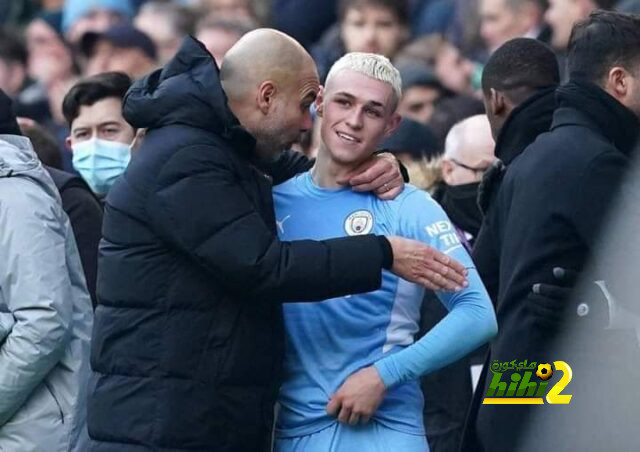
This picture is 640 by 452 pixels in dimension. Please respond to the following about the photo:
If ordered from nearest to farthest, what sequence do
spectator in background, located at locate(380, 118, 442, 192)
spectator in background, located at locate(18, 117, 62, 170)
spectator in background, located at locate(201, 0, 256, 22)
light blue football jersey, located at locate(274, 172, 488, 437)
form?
light blue football jersey, located at locate(274, 172, 488, 437) → spectator in background, located at locate(18, 117, 62, 170) → spectator in background, located at locate(380, 118, 442, 192) → spectator in background, located at locate(201, 0, 256, 22)

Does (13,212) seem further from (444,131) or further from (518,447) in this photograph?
(444,131)

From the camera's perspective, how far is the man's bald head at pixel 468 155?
7281 millimetres

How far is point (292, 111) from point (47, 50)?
8.18m

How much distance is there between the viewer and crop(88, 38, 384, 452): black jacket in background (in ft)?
16.3

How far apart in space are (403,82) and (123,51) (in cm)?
199

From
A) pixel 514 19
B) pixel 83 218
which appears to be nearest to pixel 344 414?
pixel 83 218

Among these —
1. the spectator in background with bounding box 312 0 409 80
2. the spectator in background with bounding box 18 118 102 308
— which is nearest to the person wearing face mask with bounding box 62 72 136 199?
the spectator in background with bounding box 18 118 102 308

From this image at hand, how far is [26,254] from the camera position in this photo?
5625mm

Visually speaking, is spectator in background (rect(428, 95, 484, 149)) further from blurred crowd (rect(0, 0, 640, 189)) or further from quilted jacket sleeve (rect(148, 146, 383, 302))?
quilted jacket sleeve (rect(148, 146, 383, 302))

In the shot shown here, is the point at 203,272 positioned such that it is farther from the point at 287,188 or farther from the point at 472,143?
the point at 472,143

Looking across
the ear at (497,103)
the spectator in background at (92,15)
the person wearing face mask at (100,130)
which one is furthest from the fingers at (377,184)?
the spectator in background at (92,15)

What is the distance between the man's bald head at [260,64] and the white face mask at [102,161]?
221cm

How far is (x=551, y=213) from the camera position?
221 inches

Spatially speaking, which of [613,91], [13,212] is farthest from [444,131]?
[13,212]
